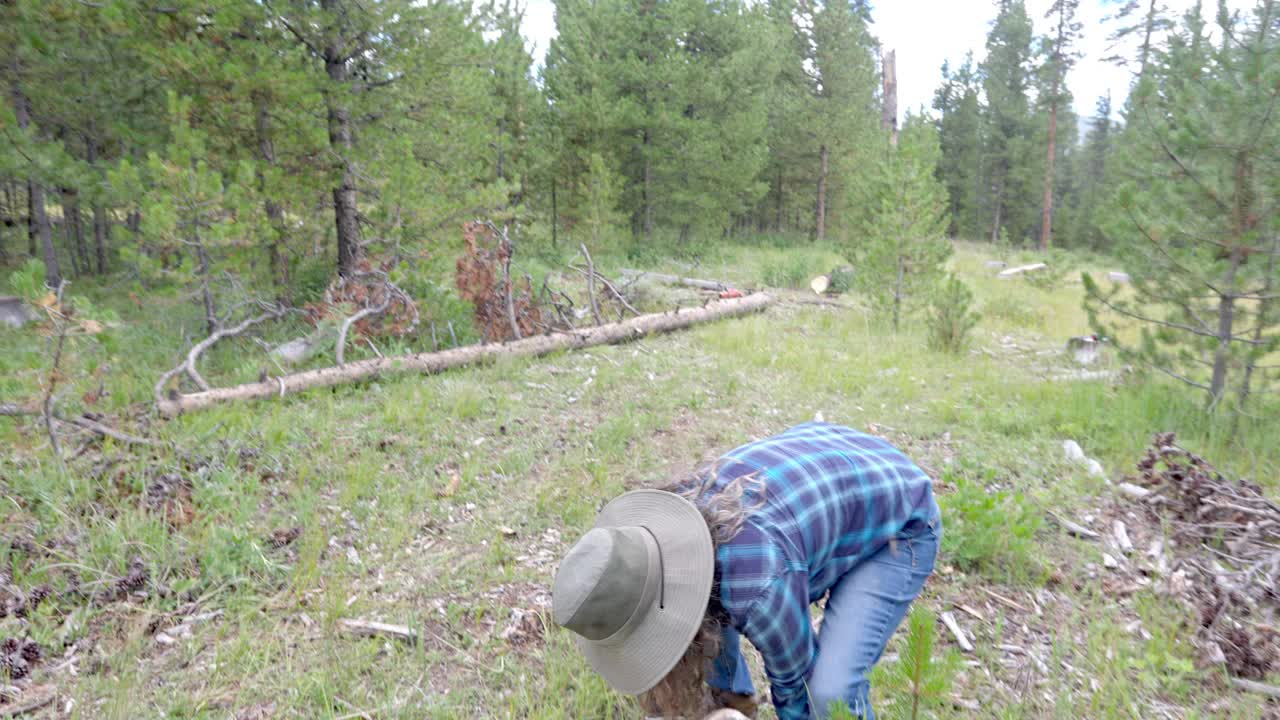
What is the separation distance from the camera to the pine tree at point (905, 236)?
363 inches

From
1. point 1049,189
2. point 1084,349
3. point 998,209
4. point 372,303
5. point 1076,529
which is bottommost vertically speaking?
point 1076,529

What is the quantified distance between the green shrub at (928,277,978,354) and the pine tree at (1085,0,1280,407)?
2291 mm

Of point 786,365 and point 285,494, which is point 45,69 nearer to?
point 285,494

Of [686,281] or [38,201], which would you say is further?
[686,281]

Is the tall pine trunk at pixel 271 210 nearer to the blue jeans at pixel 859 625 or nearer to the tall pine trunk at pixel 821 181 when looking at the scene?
the blue jeans at pixel 859 625

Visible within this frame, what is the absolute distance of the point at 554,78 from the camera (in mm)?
16672

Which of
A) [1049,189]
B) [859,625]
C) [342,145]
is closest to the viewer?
[859,625]

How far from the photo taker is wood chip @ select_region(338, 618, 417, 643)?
3105 millimetres

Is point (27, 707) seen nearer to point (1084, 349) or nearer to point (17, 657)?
point (17, 657)

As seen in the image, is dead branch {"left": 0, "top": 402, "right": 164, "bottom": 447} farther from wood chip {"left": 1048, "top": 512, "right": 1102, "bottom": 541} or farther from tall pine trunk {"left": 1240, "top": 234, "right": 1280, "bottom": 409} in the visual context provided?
tall pine trunk {"left": 1240, "top": 234, "right": 1280, "bottom": 409}

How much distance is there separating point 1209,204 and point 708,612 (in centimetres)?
524

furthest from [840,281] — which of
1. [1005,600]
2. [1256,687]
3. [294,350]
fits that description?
[1256,687]

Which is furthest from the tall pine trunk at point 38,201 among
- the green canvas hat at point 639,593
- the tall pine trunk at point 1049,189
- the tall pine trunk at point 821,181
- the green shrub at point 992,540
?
the tall pine trunk at point 1049,189

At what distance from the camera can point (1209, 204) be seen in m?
5.07
